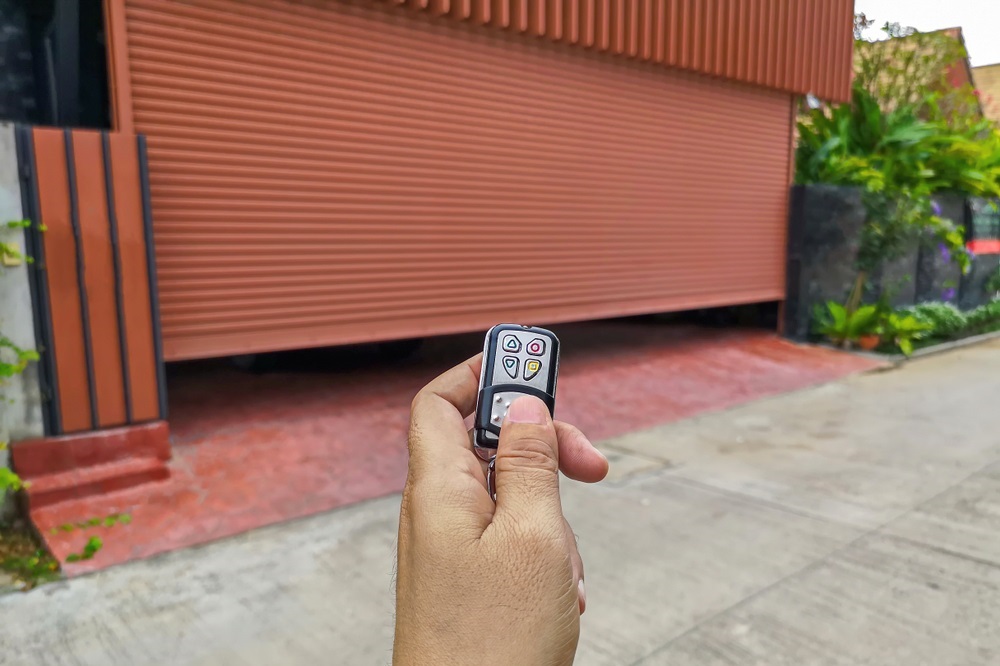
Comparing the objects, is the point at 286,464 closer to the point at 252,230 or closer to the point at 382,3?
the point at 252,230

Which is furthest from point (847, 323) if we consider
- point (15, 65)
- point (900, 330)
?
point (15, 65)

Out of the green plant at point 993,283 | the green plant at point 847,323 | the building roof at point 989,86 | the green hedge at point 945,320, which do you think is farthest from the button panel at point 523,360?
the building roof at point 989,86

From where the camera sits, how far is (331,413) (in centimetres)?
592

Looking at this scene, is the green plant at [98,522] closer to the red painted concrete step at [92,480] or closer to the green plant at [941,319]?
the red painted concrete step at [92,480]

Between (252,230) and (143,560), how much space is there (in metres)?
2.47

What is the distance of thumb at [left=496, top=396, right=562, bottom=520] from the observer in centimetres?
117

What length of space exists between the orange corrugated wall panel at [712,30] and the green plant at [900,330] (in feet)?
10.6

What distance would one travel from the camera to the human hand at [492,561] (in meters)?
1.12

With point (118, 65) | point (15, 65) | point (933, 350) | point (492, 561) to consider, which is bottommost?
point (933, 350)

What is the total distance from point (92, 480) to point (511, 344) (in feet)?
12.4

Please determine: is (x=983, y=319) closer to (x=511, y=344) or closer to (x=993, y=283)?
(x=993, y=283)

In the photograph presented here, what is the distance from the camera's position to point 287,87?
5.48 m

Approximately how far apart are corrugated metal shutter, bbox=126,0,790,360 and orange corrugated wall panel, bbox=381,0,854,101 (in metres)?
0.19

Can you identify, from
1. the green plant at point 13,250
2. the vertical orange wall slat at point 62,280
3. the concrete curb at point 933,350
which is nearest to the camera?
the green plant at point 13,250
